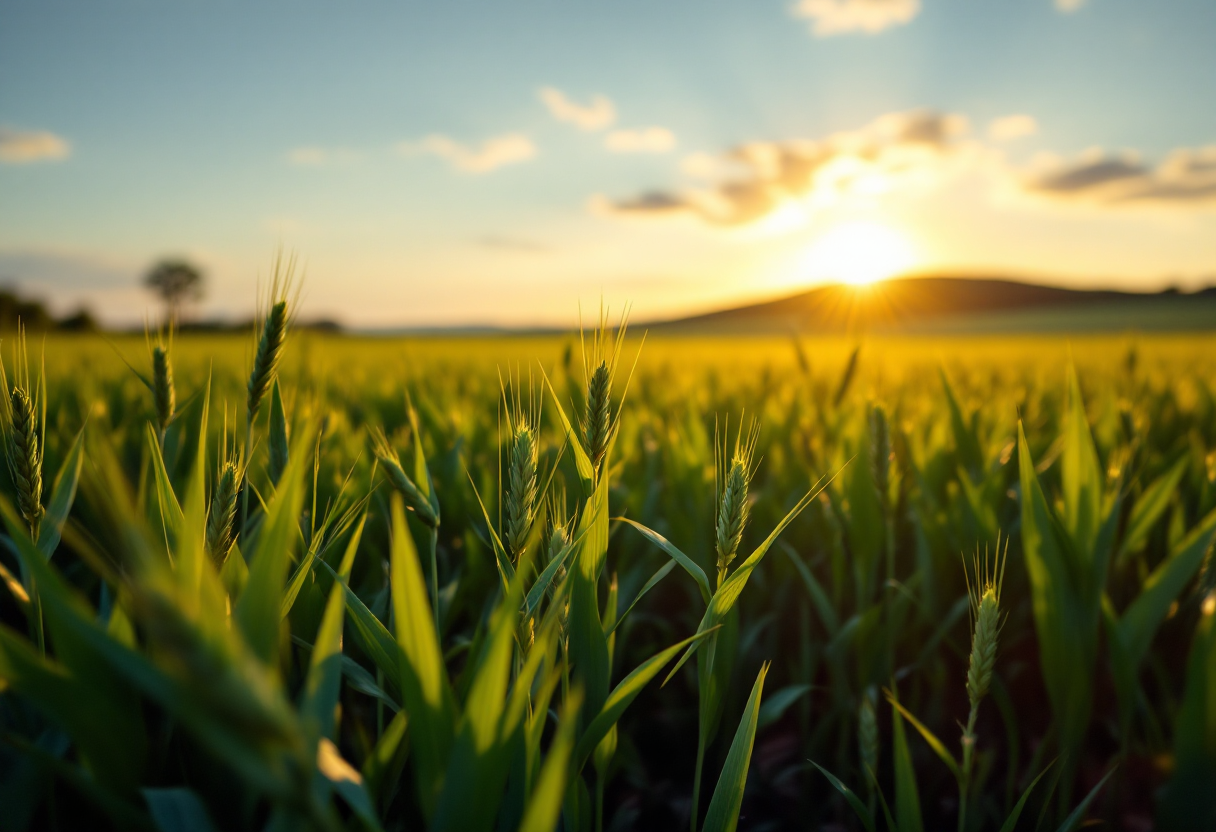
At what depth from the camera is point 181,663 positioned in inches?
12.9

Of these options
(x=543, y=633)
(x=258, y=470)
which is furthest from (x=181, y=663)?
(x=258, y=470)

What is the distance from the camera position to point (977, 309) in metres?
44.9

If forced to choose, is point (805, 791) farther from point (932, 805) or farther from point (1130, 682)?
point (1130, 682)

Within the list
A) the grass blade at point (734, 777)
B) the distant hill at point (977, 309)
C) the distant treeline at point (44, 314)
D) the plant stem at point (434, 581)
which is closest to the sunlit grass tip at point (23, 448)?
the plant stem at point (434, 581)

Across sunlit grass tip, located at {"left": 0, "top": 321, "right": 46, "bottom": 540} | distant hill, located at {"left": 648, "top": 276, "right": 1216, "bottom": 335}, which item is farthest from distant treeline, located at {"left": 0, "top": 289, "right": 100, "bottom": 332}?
sunlit grass tip, located at {"left": 0, "top": 321, "right": 46, "bottom": 540}

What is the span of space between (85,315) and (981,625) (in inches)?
2176

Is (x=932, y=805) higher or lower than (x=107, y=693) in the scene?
lower

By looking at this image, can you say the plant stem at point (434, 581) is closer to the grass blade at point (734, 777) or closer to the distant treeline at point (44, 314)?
the grass blade at point (734, 777)

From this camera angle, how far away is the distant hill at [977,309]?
32.3 meters

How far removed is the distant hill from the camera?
1273 inches

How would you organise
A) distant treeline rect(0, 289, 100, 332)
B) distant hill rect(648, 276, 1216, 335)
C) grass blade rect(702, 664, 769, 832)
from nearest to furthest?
grass blade rect(702, 664, 769, 832)
distant hill rect(648, 276, 1216, 335)
distant treeline rect(0, 289, 100, 332)

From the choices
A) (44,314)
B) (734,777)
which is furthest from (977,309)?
(44,314)

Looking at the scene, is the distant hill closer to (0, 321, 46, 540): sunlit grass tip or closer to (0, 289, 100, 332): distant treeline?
(0, 321, 46, 540): sunlit grass tip

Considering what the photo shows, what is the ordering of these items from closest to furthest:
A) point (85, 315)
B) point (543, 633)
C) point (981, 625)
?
point (543, 633) < point (981, 625) < point (85, 315)
